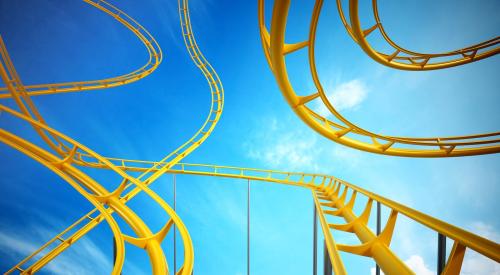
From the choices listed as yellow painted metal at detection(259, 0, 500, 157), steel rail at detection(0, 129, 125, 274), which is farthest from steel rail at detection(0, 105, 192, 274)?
yellow painted metal at detection(259, 0, 500, 157)

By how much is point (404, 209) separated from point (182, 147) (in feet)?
22.7

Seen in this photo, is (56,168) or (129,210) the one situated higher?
(56,168)

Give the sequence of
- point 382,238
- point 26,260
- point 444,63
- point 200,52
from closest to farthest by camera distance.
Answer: point 382,238
point 26,260
point 444,63
point 200,52

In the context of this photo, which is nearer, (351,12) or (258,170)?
(351,12)

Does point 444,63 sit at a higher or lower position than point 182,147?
higher

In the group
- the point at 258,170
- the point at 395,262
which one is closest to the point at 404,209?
the point at 395,262

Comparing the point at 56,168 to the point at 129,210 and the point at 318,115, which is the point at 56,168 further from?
the point at 318,115

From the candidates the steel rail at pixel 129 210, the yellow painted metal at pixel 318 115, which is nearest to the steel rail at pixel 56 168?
the steel rail at pixel 129 210

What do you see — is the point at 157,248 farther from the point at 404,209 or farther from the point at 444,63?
the point at 444,63

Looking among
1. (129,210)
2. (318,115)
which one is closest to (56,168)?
(129,210)

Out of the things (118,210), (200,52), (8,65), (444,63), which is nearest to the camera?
(118,210)

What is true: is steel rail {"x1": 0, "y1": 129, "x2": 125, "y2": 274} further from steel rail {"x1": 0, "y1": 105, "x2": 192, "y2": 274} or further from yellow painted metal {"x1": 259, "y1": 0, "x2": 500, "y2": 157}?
yellow painted metal {"x1": 259, "y1": 0, "x2": 500, "y2": 157}

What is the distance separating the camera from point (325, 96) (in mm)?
4129

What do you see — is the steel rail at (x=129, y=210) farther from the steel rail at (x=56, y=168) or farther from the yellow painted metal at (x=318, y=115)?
the yellow painted metal at (x=318, y=115)
